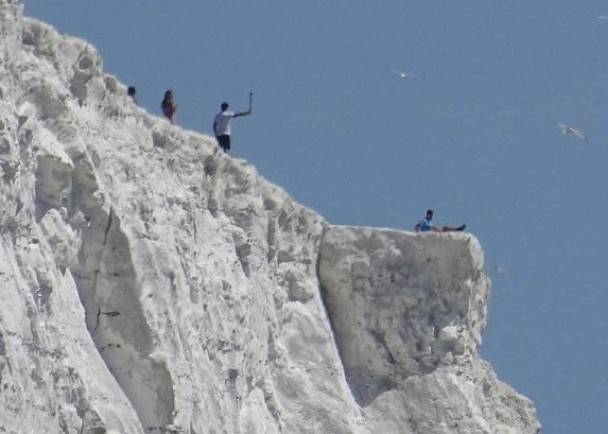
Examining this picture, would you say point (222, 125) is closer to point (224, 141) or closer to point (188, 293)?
point (224, 141)

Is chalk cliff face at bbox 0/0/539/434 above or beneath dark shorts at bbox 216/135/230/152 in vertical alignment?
beneath

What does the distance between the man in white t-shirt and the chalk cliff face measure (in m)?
0.47

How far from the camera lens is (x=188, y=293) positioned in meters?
40.5

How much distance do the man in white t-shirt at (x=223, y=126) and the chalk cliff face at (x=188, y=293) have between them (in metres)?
0.47

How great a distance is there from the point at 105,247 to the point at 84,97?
2222 millimetres

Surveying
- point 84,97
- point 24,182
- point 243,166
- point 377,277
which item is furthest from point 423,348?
point 24,182

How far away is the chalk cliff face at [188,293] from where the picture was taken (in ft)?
119

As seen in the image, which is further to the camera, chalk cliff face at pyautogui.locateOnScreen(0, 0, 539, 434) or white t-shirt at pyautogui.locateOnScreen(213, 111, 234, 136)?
white t-shirt at pyautogui.locateOnScreen(213, 111, 234, 136)

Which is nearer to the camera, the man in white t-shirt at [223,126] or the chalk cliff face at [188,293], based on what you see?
the chalk cliff face at [188,293]

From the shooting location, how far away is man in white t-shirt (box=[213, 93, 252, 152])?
43.8 meters

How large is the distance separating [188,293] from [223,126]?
4083mm

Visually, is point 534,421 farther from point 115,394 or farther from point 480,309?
point 115,394

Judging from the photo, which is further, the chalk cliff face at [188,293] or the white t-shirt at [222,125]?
the white t-shirt at [222,125]

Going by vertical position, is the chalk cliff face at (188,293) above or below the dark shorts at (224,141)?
below
